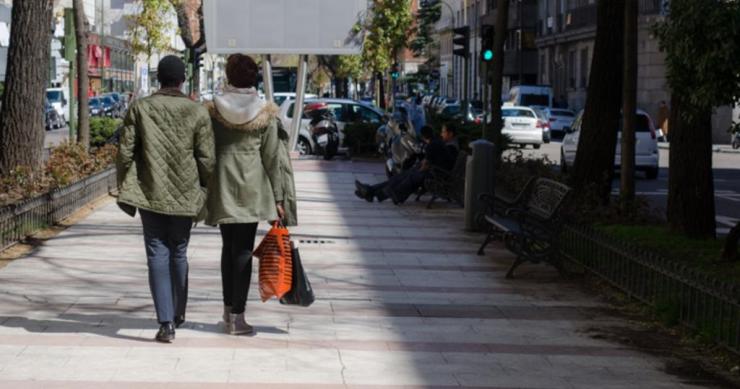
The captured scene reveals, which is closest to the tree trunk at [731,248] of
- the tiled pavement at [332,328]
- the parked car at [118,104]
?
the tiled pavement at [332,328]

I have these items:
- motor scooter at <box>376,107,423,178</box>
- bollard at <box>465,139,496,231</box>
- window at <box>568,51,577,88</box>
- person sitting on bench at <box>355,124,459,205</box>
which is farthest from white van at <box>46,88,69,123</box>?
bollard at <box>465,139,496,231</box>

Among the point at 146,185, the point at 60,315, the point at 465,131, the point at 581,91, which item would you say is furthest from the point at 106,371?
the point at 581,91

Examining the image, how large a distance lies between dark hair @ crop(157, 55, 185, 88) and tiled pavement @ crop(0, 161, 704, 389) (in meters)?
1.53

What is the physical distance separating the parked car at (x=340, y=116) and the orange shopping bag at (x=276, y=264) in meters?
27.4

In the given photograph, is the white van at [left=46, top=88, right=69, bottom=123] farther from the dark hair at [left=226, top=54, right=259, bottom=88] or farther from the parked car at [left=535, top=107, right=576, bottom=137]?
the dark hair at [left=226, top=54, right=259, bottom=88]

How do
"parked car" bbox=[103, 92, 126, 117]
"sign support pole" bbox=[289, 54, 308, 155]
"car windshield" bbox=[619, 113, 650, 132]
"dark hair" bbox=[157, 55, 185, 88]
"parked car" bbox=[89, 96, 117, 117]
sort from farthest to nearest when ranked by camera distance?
"parked car" bbox=[89, 96, 117, 117]
"parked car" bbox=[103, 92, 126, 117]
"car windshield" bbox=[619, 113, 650, 132]
"sign support pole" bbox=[289, 54, 308, 155]
"dark hair" bbox=[157, 55, 185, 88]

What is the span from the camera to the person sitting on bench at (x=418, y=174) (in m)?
20.6

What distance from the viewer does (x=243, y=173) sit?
29.5ft

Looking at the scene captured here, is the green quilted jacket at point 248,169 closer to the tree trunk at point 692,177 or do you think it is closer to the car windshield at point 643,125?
the tree trunk at point 692,177

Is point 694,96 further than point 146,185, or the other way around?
point 694,96

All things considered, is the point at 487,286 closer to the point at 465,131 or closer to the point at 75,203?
the point at 75,203

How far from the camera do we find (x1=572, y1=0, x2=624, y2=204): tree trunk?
1764 cm

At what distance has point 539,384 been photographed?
780 centimetres

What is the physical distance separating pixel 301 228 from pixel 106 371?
29.8 ft
